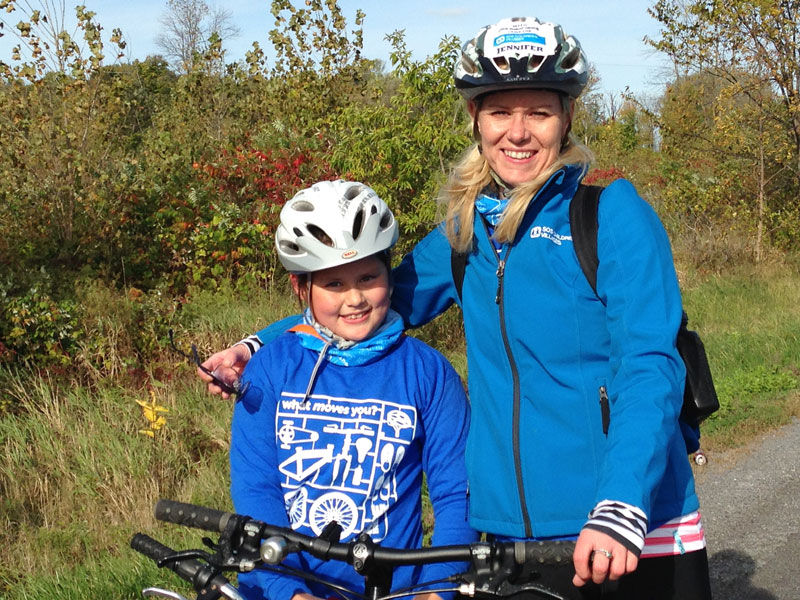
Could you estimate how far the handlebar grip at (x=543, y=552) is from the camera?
1834 mm

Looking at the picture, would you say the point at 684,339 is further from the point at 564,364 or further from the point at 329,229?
the point at 329,229

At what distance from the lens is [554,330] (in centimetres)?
238

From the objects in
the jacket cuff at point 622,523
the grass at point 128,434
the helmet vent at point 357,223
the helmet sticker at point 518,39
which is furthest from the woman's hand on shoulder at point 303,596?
the grass at point 128,434

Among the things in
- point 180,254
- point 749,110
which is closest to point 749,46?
point 749,110

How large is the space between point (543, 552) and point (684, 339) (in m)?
0.76

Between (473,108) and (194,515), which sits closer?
(194,515)

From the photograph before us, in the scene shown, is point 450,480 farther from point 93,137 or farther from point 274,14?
point 274,14

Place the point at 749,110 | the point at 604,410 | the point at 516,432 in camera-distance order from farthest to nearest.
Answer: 1. the point at 749,110
2. the point at 516,432
3. the point at 604,410

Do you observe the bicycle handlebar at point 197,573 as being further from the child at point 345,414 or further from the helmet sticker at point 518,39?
the helmet sticker at point 518,39

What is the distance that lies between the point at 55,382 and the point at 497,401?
605cm

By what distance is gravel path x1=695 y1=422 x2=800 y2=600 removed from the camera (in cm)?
459

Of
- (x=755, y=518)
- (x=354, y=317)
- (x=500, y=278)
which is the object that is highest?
(x=500, y=278)

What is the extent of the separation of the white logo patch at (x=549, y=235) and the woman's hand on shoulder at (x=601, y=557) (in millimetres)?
855

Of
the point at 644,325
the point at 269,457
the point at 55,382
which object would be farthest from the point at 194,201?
the point at 644,325
